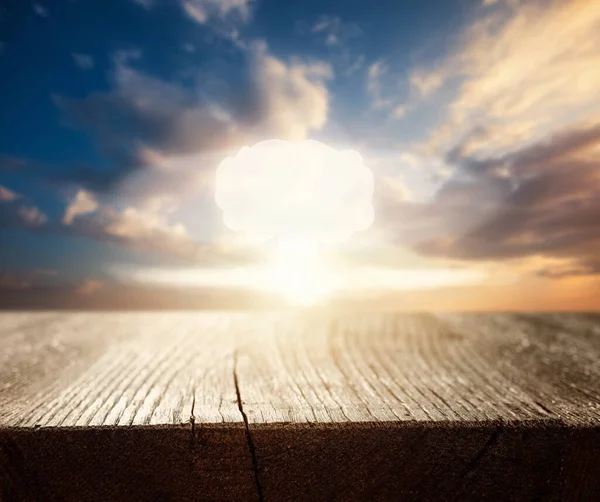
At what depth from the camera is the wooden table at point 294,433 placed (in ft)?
2.82

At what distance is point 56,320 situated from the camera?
2.27 m

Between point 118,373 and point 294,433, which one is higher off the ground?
point 118,373

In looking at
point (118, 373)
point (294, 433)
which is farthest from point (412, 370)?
point (118, 373)

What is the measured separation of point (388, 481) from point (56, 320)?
1.78 m

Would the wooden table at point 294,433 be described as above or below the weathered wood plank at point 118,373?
below

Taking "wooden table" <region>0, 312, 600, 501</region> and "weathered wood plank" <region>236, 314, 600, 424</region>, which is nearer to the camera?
"wooden table" <region>0, 312, 600, 501</region>

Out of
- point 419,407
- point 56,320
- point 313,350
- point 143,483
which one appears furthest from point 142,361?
point 56,320

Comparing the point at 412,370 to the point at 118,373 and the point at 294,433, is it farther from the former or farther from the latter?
the point at 118,373

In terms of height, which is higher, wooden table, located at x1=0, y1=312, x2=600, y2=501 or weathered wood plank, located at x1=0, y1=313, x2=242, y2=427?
weathered wood plank, located at x1=0, y1=313, x2=242, y2=427

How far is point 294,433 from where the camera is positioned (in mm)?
871

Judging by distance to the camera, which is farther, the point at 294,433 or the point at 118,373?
the point at 118,373

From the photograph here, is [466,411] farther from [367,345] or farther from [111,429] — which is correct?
[367,345]

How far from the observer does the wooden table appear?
2.82 ft

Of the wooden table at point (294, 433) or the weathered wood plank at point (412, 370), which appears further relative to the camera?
the weathered wood plank at point (412, 370)
